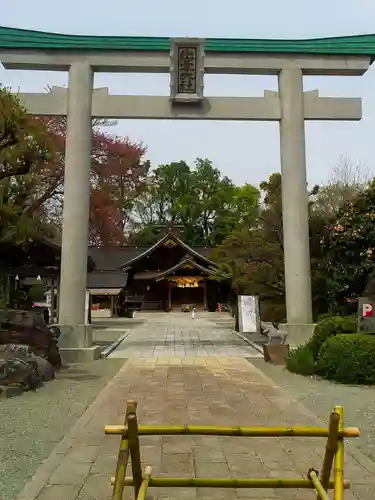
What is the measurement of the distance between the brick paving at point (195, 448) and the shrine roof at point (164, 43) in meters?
9.21

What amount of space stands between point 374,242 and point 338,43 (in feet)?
18.4

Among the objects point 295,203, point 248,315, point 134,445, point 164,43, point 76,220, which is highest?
point 164,43

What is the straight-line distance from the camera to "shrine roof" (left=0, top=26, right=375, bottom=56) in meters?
14.0

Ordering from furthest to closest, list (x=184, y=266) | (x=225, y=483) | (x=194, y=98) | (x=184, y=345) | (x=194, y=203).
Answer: (x=194, y=203)
(x=184, y=266)
(x=184, y=345)
(x=194, y=98)
(x=225, y=483)

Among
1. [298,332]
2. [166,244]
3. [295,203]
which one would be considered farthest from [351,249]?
[166,244]

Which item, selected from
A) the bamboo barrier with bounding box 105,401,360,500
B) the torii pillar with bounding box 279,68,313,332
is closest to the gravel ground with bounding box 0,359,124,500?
the bamboo barrier with bounding box 105,401,360,500

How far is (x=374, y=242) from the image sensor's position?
44.6ft

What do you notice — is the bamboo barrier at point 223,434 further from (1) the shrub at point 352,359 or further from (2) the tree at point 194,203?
(2) the tree at point 194,203

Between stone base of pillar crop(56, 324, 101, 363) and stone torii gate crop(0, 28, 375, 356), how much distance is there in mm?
464

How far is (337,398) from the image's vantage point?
8.36 metres

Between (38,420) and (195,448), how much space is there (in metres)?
2.50

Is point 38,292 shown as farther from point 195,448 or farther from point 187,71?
point 195,448

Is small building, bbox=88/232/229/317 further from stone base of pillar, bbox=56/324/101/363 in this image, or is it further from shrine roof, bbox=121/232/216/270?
stone base of pillar, bbox=56/324/101/363

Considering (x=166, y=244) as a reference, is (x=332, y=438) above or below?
below
